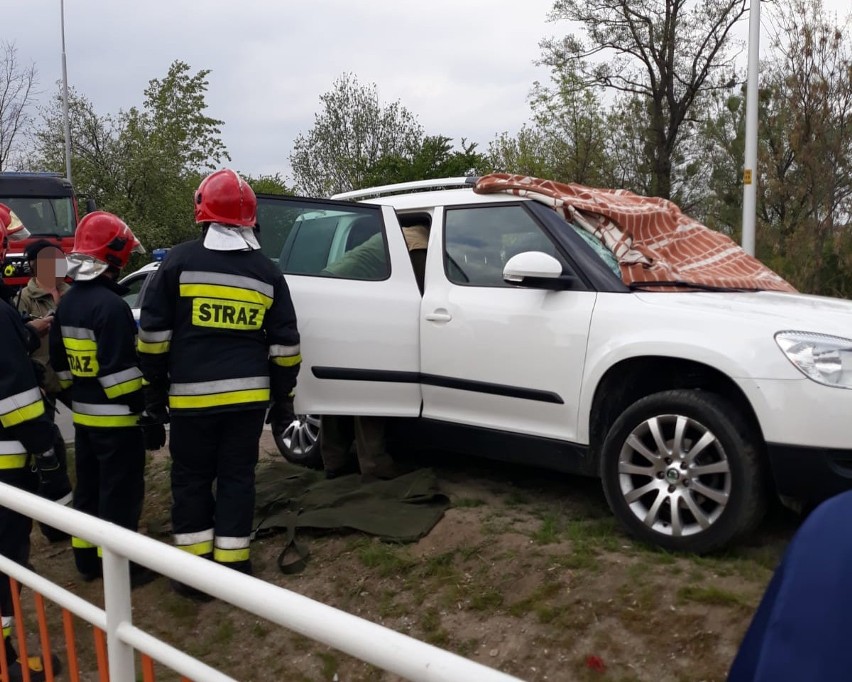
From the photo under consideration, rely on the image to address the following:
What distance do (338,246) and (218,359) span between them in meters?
1.33

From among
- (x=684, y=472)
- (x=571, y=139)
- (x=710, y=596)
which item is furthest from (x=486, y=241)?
(x=571, y=139)

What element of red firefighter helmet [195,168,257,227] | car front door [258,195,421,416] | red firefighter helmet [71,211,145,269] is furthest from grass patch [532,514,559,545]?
red firefighter helmet [71,211,145,269]

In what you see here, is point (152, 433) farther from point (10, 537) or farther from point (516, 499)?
point (516, 499)

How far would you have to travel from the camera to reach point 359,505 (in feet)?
15.5

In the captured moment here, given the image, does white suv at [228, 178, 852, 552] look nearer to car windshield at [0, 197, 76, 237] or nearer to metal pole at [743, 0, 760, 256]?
metal pole at [743, 0, 760, 256]

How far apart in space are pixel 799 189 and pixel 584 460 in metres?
10.5

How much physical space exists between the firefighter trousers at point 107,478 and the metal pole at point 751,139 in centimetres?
853

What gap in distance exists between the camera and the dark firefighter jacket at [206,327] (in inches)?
159

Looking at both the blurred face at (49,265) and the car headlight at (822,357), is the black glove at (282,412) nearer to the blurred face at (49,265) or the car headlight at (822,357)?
the blurred face at (49,265)

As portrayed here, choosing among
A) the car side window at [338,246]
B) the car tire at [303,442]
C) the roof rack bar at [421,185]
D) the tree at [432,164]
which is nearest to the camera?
the car side window at [338,246]

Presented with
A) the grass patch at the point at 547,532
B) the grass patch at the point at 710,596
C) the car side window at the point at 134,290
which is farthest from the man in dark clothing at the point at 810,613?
the car side window at the point at 134,290

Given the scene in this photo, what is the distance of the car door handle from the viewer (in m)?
4.57

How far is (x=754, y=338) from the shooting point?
3.58 meters

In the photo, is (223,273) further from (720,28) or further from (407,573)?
(720,28)
